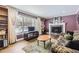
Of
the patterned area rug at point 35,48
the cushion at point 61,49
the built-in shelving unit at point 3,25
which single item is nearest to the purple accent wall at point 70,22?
the cushion at point 61,49

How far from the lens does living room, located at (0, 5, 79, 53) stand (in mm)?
1949

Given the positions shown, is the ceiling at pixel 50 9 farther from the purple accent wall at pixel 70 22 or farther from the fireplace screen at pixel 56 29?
the fireplace screen at pixel 56 29

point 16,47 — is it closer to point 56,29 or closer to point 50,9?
point 56,29

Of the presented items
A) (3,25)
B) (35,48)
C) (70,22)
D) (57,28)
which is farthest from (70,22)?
(3,25)

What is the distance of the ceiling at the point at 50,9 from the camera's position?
1.95 metres

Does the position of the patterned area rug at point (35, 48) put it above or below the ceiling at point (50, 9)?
below

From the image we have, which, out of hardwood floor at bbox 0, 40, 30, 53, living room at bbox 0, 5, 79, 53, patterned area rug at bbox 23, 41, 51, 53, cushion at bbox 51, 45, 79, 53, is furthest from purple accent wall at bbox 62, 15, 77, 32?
hardwood floor at bbox 0, 40, 30, 53

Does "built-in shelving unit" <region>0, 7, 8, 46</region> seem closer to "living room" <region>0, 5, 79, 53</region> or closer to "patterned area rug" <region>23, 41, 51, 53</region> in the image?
"living room" <region>0, 5, 79, 53</region>

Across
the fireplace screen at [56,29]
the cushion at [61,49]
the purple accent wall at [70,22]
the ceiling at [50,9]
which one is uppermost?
the ceiling at [50,9]

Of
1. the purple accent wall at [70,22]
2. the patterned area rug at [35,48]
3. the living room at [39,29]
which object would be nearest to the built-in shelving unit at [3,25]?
the living room at [39,29]

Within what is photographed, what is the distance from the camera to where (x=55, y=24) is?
2.14 m

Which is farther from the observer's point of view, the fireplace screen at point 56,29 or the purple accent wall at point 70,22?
the fireplace screen at point 56,29
